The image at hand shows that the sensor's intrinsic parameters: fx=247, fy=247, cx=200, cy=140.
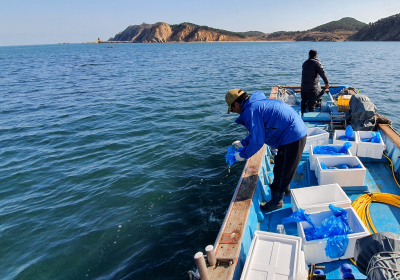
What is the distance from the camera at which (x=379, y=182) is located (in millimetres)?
4312

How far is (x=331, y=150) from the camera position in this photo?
15.5 feet

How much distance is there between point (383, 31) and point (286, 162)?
11247 centimetres

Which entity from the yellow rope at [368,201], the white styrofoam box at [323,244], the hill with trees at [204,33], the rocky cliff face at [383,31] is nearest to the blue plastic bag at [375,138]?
the yellow rope at [368,201]

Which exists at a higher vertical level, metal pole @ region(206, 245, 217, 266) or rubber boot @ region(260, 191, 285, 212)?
metal pole @ region(206, 245, 217, 266)

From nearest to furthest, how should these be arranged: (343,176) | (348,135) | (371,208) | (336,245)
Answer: (336,245) < (371,208) < (343,176) < (348,135)

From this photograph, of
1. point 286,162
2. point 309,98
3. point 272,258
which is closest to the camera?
point 272,258

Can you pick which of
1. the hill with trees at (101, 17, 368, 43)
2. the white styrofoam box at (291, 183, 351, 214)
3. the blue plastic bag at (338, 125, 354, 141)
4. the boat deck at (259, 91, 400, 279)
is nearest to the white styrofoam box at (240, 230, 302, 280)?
the boat deck at (259, 91, 400, 279)

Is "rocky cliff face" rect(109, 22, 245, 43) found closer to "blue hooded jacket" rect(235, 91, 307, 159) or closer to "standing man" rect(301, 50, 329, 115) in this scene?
"standing man" rect(301, 50, 329, 115)

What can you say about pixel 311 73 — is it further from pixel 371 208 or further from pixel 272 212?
pixel 272 212

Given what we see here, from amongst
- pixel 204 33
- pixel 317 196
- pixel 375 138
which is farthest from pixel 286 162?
pixel 204 33

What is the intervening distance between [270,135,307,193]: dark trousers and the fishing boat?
25 cm

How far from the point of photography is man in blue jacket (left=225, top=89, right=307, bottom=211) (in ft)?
10.3

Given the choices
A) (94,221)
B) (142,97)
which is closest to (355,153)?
(94,221)

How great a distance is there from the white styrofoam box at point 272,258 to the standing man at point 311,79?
5.69 metres
